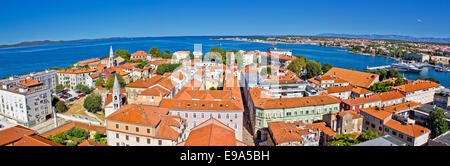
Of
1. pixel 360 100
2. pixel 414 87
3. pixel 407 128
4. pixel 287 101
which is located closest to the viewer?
pixel 407 128

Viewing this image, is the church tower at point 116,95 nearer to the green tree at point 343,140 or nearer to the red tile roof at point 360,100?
the green tree at point 343,140

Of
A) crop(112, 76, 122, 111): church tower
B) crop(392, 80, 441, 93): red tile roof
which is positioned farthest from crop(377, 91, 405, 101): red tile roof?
crop(112, 76, 122, 111): church tower

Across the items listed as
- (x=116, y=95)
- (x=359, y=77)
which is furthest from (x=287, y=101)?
(x=359, y=77)

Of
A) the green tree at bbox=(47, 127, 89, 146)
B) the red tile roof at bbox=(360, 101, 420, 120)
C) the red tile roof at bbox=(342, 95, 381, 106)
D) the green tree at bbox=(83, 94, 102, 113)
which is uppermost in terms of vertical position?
the red tile roof at bbox=(342, 95, 381, 106)

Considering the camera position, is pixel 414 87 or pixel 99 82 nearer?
pixel 414 87

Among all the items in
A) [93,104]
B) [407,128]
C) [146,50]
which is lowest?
[93,104]

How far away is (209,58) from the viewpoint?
37.7 meters

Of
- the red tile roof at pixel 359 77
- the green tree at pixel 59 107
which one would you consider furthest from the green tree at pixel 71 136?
the red tile roof at pixel 359 77

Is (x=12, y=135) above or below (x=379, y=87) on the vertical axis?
below

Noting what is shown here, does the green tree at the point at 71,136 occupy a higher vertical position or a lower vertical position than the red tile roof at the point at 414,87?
lower

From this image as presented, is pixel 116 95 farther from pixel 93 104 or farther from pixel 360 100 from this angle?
pixel 360 100

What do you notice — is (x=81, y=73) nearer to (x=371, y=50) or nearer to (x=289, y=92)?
(x=289, y=92)

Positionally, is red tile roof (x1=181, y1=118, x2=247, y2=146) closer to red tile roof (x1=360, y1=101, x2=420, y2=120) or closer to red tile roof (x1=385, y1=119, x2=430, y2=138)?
red tile roof (x1=385, y1=119, x2=430, y2=138)
